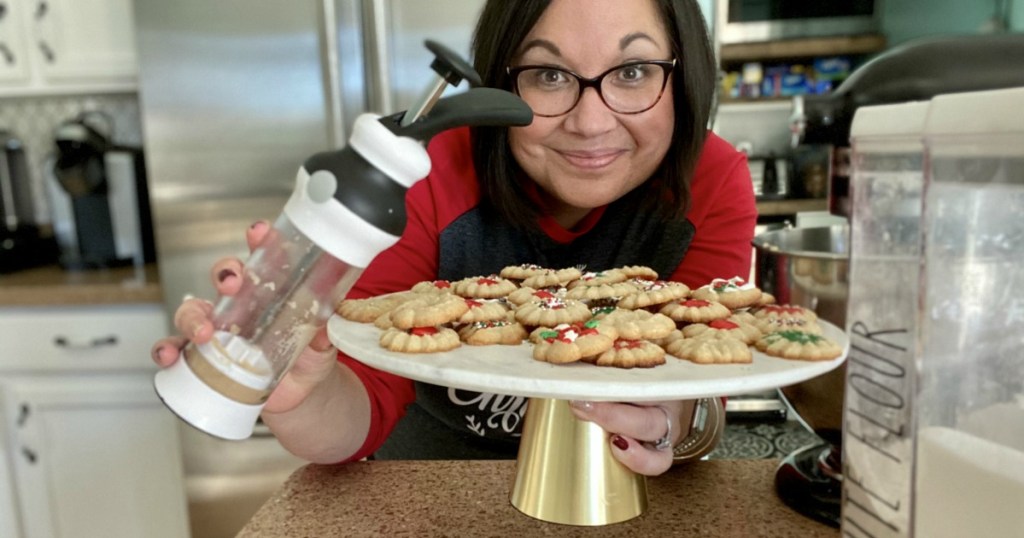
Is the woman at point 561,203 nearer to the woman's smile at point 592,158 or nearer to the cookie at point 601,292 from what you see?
the woman's smile at point 592,158

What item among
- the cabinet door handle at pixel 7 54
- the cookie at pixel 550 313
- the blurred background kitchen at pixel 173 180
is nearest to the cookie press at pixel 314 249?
the cookie at pixel 550 313

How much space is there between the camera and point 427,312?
2.27 feet

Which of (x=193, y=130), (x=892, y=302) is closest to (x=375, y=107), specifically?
(x=193, y=130)

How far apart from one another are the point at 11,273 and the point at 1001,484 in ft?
8.51

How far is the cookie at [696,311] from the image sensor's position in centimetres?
72

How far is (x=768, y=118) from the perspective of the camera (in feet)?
8.27

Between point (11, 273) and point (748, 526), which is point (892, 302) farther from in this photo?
point (11, 273)

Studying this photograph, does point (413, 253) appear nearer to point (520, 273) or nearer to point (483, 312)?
point (520, 273)

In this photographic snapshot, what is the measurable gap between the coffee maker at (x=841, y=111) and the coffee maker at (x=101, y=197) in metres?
2.01

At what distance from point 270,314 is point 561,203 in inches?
27.4

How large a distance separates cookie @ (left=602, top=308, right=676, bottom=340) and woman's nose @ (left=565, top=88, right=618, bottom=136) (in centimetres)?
32

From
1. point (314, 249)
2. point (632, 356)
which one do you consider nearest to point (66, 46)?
point (314, 249)

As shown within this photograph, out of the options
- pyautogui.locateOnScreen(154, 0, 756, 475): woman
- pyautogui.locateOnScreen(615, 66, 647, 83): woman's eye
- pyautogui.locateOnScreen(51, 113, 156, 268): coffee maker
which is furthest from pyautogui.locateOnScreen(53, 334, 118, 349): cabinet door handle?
pyautogui.locateOnScreen(615, 66, 647, 83): woman's eye

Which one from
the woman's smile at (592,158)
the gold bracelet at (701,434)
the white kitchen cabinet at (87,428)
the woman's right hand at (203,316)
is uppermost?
the woman's smile at (592,158)
